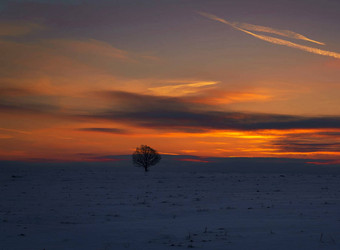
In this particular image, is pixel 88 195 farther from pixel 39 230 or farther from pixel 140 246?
pixel 140 246

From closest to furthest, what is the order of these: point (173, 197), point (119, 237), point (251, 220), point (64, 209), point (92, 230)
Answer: point (119, 237) < point (92, 230) < point (251, 220) < point (64, 209) < point (173, 197)

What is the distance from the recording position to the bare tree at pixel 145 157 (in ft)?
300

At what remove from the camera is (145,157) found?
9131 cm

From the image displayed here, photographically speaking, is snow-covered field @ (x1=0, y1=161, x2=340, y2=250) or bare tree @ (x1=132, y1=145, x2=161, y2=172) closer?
snow-covered field @ (x1=0, y1=161, x2=340, y2=250)

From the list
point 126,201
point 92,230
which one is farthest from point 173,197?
point 92,230

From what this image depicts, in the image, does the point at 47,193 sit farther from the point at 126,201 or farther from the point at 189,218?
the point at 189,218

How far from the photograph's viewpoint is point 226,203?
96.8 feet

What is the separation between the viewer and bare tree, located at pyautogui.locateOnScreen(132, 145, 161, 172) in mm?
91438

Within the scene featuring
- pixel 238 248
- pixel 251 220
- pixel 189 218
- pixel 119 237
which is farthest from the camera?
pixel 189 218

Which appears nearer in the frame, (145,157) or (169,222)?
(169,222)

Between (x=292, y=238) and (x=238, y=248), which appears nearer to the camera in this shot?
(x=238, y=248)

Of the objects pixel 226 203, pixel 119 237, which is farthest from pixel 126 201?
pixel 119 237

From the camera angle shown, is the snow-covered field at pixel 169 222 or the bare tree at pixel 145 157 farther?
the bare tree at pixel 145 157

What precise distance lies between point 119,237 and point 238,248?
19.3ft
